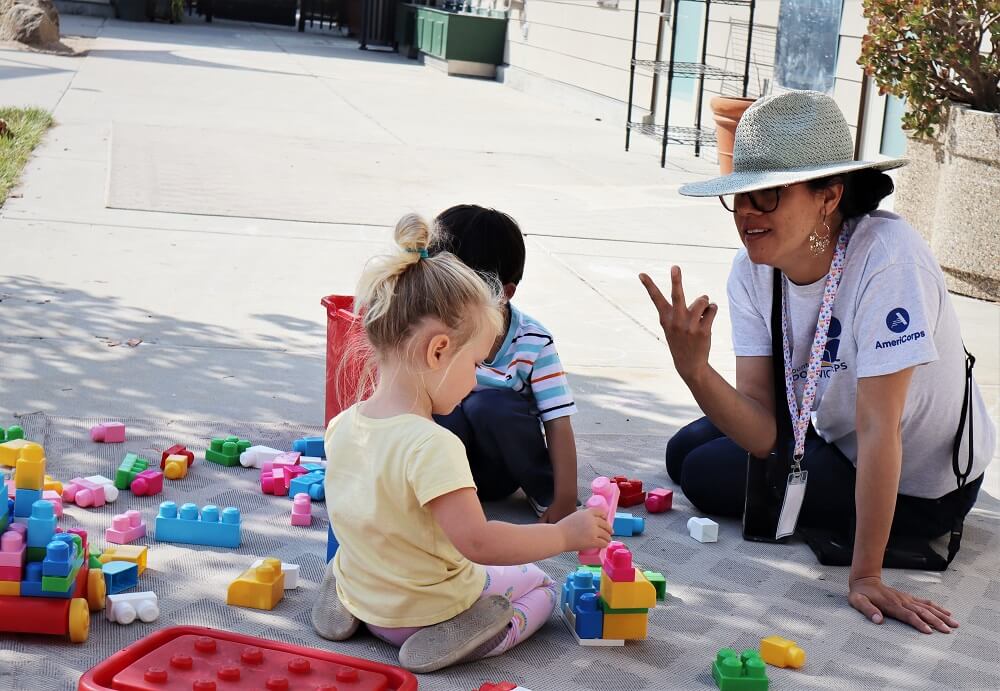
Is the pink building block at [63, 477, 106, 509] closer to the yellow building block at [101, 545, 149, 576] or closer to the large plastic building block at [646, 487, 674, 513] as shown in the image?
the yellow building block at [101, 545, 149, 576]

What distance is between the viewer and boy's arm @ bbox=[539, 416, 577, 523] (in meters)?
3.66

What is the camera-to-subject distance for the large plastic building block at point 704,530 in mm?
3807

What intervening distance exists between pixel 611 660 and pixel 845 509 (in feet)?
3.77

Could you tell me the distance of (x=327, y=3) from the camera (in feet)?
120

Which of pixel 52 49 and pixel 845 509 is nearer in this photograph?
pixel 845 509

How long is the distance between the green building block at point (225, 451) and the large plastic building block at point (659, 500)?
1.36 m

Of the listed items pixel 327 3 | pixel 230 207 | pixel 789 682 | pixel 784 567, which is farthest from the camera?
pixel 327 3

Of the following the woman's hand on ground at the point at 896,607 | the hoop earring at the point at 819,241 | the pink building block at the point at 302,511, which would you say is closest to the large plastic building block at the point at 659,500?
the woman's hand on ground at the point at 896,607

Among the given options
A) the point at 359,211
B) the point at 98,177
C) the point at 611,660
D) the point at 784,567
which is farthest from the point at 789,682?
the point at 98,177

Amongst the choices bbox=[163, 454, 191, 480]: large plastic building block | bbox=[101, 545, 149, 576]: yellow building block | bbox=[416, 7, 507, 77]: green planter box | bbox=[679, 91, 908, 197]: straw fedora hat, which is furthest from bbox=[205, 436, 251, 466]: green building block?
bbox=[416, 7, 507, 77]: green planter box

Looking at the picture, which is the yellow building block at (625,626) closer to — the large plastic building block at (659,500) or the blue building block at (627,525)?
the blue building block at (627,525)

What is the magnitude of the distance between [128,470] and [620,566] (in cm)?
164

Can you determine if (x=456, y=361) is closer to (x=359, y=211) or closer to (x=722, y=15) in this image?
(x=359, y=211)

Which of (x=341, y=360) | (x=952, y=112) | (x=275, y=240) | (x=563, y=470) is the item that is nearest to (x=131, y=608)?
(x=341, y=360)
